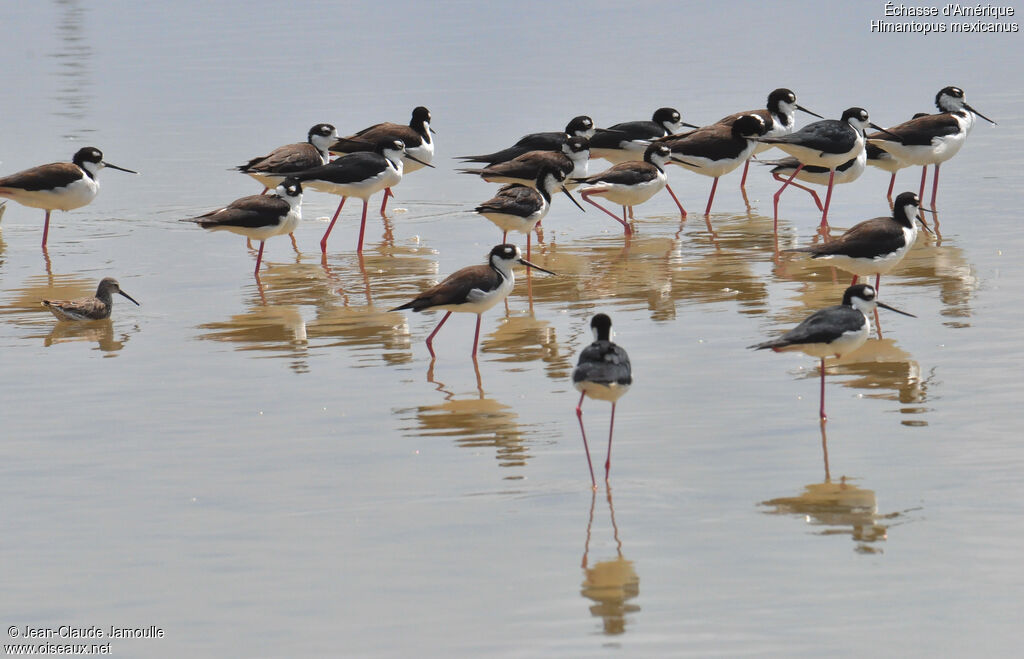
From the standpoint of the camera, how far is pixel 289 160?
16.7m

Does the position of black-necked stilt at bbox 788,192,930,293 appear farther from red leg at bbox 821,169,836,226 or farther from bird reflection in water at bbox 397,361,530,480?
red leg at bbox 821,169,836,226

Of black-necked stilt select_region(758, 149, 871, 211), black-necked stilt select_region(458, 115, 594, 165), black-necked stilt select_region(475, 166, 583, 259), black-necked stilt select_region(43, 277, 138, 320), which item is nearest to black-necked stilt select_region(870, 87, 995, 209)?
black-necked stilt select_region(758, 149, 871, 211)

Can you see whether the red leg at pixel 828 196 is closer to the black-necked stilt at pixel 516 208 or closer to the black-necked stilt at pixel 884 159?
the black-necked stilt at pixel 884 159

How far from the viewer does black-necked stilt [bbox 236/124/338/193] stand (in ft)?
54.5

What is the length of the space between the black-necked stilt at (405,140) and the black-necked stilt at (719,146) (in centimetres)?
317

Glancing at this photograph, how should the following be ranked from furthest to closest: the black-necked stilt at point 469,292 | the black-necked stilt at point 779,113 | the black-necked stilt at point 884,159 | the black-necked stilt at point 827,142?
the black-necked stilt at point 779,113, the black-necked stilt at point 884,159, the black-necked stilt at point 827,142, the black-necked stilt at point 469,292

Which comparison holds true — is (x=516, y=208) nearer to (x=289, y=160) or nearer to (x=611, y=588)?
(x=289, y=160)

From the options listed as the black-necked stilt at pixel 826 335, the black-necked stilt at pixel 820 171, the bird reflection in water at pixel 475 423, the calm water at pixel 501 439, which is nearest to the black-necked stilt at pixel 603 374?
the calm water at pixel 501 439

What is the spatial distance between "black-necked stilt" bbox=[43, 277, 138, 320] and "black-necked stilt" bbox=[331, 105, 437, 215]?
5.40m

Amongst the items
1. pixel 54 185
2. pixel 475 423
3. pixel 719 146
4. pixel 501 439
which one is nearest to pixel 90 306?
pixel 54 185

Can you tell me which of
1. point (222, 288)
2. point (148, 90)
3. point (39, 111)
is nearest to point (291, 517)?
point (222, 288)

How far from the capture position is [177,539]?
7664 mm

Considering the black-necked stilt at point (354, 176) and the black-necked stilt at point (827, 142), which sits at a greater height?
the black-necked stilt at point (827, 142)

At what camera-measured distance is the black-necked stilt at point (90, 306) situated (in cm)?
1270
